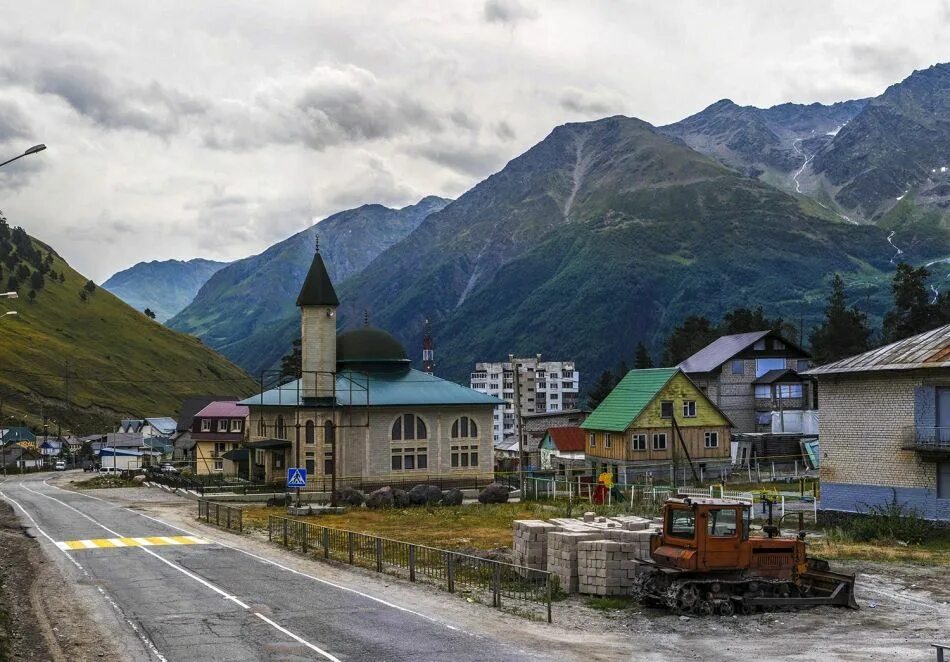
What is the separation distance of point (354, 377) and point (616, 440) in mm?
20085

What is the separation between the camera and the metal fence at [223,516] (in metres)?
44.2

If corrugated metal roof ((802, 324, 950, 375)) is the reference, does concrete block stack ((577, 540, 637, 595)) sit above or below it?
below

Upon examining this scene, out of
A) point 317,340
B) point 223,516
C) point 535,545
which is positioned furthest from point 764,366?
point 535,545

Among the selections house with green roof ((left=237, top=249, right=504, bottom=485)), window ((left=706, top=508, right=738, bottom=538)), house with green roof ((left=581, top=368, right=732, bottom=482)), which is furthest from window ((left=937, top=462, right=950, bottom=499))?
house with green roof ((left=237, top=249, right=504, bottom=485))

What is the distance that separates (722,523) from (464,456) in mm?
45437

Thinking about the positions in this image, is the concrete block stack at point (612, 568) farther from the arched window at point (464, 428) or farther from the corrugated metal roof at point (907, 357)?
the arched window at point (464, 428)

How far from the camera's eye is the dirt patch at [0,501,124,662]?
19688 mm

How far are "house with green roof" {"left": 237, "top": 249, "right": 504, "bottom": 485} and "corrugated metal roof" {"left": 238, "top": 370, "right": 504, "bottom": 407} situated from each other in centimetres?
7

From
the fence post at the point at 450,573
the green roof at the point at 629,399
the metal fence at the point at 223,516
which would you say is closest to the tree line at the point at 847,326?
the green roof at the point at 629,399

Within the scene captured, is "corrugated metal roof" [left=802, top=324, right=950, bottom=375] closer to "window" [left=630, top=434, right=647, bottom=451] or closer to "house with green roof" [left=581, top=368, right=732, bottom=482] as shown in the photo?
"house with green roof" [left=581, top=368, right=732, bottom=482]

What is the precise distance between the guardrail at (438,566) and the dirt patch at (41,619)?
912 cm

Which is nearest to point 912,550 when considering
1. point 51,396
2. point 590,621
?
point 590,621

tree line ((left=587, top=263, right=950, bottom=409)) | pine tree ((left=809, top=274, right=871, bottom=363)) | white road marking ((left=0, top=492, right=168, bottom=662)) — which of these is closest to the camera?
white road marking ((left=0, top=492, right=168, bottom=662))

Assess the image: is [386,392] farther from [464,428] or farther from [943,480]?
[943,480]
